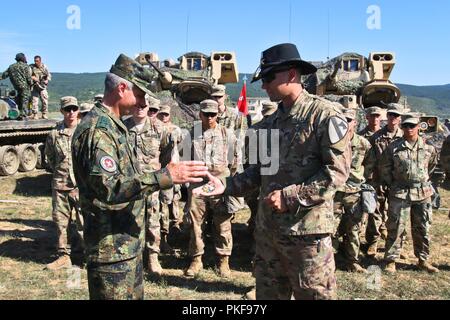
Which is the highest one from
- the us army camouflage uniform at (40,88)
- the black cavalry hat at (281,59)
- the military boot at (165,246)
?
the us army camouflage uniform at (40,88)

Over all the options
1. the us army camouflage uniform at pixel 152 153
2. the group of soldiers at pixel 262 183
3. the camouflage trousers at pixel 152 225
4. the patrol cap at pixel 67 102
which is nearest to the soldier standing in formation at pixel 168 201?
the us army camouflage uniform at pixel 152 153

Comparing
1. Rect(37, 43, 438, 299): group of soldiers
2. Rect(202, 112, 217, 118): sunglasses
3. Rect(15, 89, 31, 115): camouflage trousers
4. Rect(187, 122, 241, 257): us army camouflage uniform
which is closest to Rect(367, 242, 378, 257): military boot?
Rect(187, 122, 241, 257): us army camouflage uniform

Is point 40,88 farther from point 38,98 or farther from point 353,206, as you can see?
point 353,206

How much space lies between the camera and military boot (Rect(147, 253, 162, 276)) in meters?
6.12

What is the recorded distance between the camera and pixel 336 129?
313cm

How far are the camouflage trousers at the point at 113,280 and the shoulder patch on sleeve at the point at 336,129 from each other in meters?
1.48

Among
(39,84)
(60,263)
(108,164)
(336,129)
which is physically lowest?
(60,263)

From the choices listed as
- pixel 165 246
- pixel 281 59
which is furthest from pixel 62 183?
pixel 281 59

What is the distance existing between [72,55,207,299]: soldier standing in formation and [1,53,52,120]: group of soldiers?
38.4 feet

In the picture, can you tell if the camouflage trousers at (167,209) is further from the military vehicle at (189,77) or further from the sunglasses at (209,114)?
the military vehicle at (189,77)

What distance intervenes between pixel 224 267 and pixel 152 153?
1749 mm

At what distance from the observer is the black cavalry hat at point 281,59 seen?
323 cm

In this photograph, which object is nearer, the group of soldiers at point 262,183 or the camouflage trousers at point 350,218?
the group of soldiers at point 262,183
